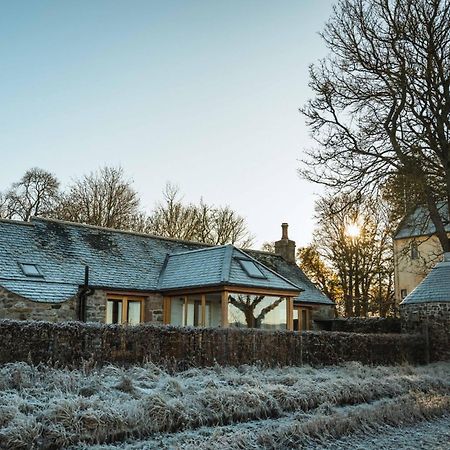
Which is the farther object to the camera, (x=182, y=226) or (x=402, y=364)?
(x=182, y=226)

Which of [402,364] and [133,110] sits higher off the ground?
[133,110]

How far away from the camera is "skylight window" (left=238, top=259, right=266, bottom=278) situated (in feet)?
60.0

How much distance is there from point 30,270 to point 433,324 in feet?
42.2

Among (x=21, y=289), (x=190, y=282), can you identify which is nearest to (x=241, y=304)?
(x=190, y=282)

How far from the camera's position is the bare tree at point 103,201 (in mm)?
32281

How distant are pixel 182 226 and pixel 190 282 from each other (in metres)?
16.9

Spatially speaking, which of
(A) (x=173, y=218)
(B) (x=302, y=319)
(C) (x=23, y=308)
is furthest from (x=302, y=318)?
(A) (x=173, y=218)

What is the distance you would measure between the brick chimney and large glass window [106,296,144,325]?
10.1 meters

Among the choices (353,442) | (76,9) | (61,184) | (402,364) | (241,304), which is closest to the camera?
(353,442)

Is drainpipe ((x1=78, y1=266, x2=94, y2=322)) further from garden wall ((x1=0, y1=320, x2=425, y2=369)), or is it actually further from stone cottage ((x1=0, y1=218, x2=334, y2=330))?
garden wall ((x1=0, y1=320, x2=425, y2=369))

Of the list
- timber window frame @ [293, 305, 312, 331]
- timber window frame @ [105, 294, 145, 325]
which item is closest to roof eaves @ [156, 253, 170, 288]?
timber window frame @ [105, 294, 145, 325]

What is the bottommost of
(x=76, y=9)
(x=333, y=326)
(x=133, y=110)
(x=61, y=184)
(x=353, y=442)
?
(x=353, y=442)

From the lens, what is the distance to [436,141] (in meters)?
20.8

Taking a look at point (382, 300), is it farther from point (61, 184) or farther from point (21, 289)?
point (21, 289)
